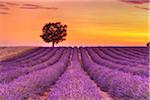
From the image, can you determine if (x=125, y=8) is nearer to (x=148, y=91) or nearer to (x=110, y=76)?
(x=110, y=76)

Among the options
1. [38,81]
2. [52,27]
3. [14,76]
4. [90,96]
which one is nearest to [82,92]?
[90,96]

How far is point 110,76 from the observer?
9.67 metres

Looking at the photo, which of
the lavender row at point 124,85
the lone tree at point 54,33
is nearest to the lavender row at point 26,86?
the lavender row at point 124,85

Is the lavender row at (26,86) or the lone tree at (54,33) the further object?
the lone tree at (54,33)

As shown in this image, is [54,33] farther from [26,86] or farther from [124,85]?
[26,86]

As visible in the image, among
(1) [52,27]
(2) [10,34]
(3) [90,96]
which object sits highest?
(1) [52,27]

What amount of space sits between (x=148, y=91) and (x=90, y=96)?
971mm

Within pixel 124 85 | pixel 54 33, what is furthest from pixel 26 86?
pixel 54 33

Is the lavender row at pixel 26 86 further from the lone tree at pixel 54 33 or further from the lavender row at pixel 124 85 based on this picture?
the lone tree at pixel 54 33

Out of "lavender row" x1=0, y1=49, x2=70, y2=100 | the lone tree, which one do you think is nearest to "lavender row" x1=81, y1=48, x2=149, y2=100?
"lavender row" x1=0, y1=49, x2=70, y2=100

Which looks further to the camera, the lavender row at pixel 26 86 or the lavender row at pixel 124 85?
the lavender row at pixel 124 85

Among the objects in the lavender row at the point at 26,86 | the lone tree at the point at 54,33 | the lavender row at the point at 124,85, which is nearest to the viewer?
the lavender row at the point at 26,86

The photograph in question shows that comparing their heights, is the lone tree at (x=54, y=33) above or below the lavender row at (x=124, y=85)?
above

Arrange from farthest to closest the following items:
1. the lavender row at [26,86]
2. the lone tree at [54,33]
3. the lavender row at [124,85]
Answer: the lone tree at [54,33] < the lavender row at [124,85] < the lavender row at [26,86]
